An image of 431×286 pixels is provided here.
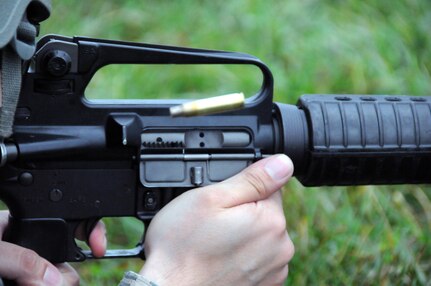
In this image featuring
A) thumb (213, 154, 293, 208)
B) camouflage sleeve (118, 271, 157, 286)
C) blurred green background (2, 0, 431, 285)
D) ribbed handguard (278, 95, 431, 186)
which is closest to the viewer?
camouflage sleeve (118, 271, 157, 286)

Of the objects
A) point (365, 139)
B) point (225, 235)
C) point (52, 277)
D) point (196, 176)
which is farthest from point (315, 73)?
point (52, 277)

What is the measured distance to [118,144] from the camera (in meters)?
2.21

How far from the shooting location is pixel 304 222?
358 cm

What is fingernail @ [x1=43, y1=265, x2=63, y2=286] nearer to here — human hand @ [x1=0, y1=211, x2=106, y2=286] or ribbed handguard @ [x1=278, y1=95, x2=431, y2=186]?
human hand @ [x1=0, y1=211, x2=106, y2=286]

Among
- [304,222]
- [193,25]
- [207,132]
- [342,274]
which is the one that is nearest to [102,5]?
[193,25]

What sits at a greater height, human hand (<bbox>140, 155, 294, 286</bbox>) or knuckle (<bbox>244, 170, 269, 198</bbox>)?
knuckle (<bbox>244, 170, 269, 198</bbox>)

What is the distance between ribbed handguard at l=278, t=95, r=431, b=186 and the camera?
2363mm

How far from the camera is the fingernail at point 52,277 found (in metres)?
2.15

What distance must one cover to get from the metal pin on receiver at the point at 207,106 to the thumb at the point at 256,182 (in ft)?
0.80

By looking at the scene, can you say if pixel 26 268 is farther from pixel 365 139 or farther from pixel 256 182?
pixel 365 139

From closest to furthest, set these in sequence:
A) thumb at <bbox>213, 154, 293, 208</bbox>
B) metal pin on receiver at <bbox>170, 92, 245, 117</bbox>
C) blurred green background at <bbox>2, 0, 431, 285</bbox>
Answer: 1. metal pin on receiver at <bbox>170, 92, 245, 117</bbox>
2. thumb at <bbox>213, 154, 293, 208</bbox>
3. blurred green background at <bbox>2, 0, 431, 285</bbox>

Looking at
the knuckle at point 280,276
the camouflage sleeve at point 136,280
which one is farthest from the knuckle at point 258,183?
the camouflage sleeve at point 136,280

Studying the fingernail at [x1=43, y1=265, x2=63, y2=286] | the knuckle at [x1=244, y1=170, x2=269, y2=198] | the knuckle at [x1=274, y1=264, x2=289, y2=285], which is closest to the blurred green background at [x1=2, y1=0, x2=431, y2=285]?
the knuckle at [x1=274, y1=264, x2=289, y2=285]

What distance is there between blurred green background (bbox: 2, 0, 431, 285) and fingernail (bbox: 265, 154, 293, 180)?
1074 mm
